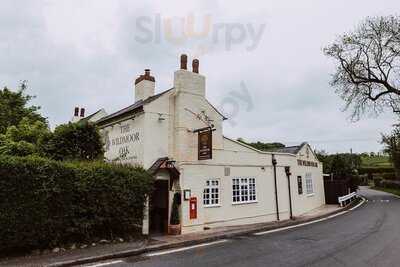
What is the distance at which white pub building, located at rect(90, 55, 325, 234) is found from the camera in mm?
14062

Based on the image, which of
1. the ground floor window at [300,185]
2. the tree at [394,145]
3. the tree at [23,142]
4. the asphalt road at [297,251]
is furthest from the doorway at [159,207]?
the tree at [394,145]

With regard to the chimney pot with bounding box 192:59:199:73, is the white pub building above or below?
below

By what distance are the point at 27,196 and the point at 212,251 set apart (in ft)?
18.5

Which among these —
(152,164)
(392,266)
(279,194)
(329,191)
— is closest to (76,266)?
(152,164)

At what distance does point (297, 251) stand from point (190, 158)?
247 inches

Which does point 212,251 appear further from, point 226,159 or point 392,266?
point 226,159

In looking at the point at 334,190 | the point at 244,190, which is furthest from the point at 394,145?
the point at 244,190

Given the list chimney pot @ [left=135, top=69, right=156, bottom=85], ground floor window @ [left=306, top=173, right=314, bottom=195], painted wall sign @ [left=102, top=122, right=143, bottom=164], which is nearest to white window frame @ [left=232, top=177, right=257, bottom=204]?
painted wall sign @ [left=102, top=122, right=143, bottom=164]

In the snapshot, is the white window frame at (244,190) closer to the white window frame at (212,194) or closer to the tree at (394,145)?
the white window frame at (212,194)

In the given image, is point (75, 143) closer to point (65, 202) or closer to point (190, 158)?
point (65, 202)

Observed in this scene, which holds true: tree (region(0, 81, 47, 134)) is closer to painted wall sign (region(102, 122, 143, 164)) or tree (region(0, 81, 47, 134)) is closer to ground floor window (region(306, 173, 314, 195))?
painted wall sign (region(102, 122, 143, 164))

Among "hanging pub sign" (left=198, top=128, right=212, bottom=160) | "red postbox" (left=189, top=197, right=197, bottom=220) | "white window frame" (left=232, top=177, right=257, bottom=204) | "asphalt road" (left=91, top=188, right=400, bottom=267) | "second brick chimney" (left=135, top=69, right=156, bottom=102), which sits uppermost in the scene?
"second brick chimney" (left=135, top=69, right=156, bottom=102)

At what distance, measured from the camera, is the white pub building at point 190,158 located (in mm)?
14062

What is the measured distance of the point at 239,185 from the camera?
16.8 meters
